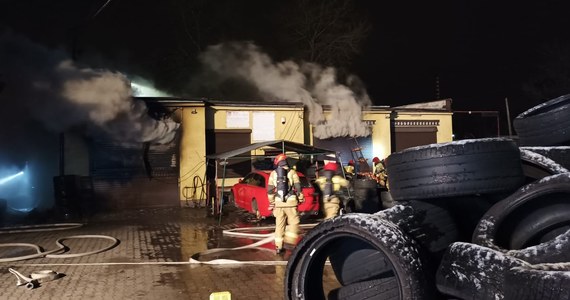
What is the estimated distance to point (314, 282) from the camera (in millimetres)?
4125

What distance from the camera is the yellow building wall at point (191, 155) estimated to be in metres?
16.5

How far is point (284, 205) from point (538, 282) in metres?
5.36

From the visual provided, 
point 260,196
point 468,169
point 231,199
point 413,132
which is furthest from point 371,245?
point 413,132

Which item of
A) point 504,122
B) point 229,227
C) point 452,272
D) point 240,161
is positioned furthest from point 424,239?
point 504,122

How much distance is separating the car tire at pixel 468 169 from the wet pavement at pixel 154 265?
7.65 feet

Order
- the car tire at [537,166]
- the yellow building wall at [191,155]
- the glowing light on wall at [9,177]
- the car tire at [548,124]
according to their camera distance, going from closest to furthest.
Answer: the car tire at [537,166] < the car tire at [548,124] < the glowing light on wall at [9,177] < the yellow building wall at [191,155]

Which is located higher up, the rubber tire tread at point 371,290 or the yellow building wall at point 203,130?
the yellow building wall at point 203,130

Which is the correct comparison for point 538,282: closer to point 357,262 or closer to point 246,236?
point 357,262

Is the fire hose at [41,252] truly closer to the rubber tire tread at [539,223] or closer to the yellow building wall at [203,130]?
the yellow building wall at [203,130]

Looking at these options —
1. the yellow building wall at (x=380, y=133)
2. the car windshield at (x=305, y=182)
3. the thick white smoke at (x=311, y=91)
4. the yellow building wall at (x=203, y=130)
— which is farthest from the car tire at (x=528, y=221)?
the yellow building wall at (x=380, y=133)

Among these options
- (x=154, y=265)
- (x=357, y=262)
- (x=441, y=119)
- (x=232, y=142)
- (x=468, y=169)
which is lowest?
(x=154, y=265)

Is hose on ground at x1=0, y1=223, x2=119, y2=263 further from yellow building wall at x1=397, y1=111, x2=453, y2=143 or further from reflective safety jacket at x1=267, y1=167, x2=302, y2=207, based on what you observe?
yellow building wall at x1=397, y1=111, x2=453, y2=143

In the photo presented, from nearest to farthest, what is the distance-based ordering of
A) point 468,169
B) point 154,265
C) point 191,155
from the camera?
1. point 468,169
2. point 154,265
3. point 191,155

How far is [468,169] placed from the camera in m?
3.93
